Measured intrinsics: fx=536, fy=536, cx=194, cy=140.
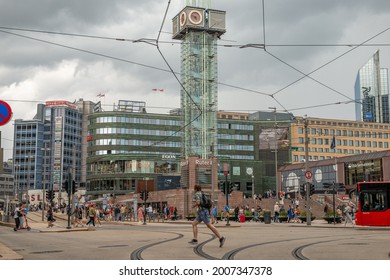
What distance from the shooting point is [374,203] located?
97.0 feet

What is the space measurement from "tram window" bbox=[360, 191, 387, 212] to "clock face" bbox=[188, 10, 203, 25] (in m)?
73.2

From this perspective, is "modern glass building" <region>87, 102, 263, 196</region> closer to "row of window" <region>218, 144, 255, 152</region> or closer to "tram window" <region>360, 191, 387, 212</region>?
"row of window" <region>218, 144, 255, 152</region>

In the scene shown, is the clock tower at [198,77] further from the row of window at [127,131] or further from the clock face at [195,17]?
the row of window at [127,131]

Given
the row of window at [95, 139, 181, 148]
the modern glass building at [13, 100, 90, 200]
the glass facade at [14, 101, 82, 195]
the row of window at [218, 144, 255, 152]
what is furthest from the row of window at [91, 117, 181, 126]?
the glass facade at [14, 101, 82, 195]

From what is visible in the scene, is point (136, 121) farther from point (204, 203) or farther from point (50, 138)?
point (204, 203)

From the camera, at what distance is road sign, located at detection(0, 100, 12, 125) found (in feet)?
33.8

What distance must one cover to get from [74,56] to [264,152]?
388ft

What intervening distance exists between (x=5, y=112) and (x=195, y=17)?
92085mm

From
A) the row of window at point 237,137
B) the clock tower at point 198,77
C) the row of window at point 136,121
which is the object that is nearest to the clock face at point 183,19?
the clock tower at point 198,77

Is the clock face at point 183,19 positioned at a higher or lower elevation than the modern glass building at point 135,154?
higher

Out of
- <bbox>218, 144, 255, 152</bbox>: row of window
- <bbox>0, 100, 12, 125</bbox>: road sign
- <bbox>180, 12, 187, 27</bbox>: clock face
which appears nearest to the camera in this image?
<bbox>0, 100, 12, 125</bbox>: road sign

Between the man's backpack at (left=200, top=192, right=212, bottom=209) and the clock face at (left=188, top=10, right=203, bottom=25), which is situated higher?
the clock face at (left=188, top=10, right=203, bottom=25)

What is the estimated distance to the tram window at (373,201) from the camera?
29.2 meters
